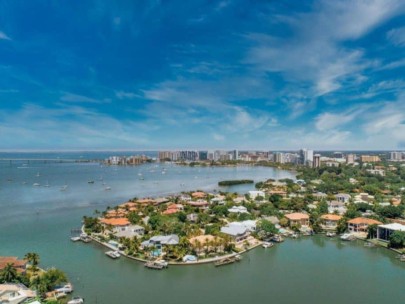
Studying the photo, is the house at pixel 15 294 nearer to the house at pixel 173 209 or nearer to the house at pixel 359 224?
the house at pixel 173 209

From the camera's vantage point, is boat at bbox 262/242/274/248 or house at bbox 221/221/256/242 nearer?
boat at bbox 262/242/274/248

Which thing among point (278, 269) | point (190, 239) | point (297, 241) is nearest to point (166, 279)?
point (190, 239)

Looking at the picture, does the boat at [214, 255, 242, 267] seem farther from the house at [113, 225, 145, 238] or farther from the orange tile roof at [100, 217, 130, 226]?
the orange tile roof at [100, 217, 130, 226]

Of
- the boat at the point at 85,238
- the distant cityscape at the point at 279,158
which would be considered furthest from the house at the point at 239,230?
the distant cityscape at the point at 279,158

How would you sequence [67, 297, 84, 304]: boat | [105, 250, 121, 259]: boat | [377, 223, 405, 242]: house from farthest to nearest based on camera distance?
1. [377, 223, 405, 242]: house
2. [105, 250, 121, 259]: boat
3. [67, 297, 84, 304]: boat

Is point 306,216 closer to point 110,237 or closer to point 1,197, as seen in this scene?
point 110,237

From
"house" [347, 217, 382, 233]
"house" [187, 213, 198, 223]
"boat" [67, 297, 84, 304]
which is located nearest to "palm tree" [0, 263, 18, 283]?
"boat" [67, 297, 84, 304]
